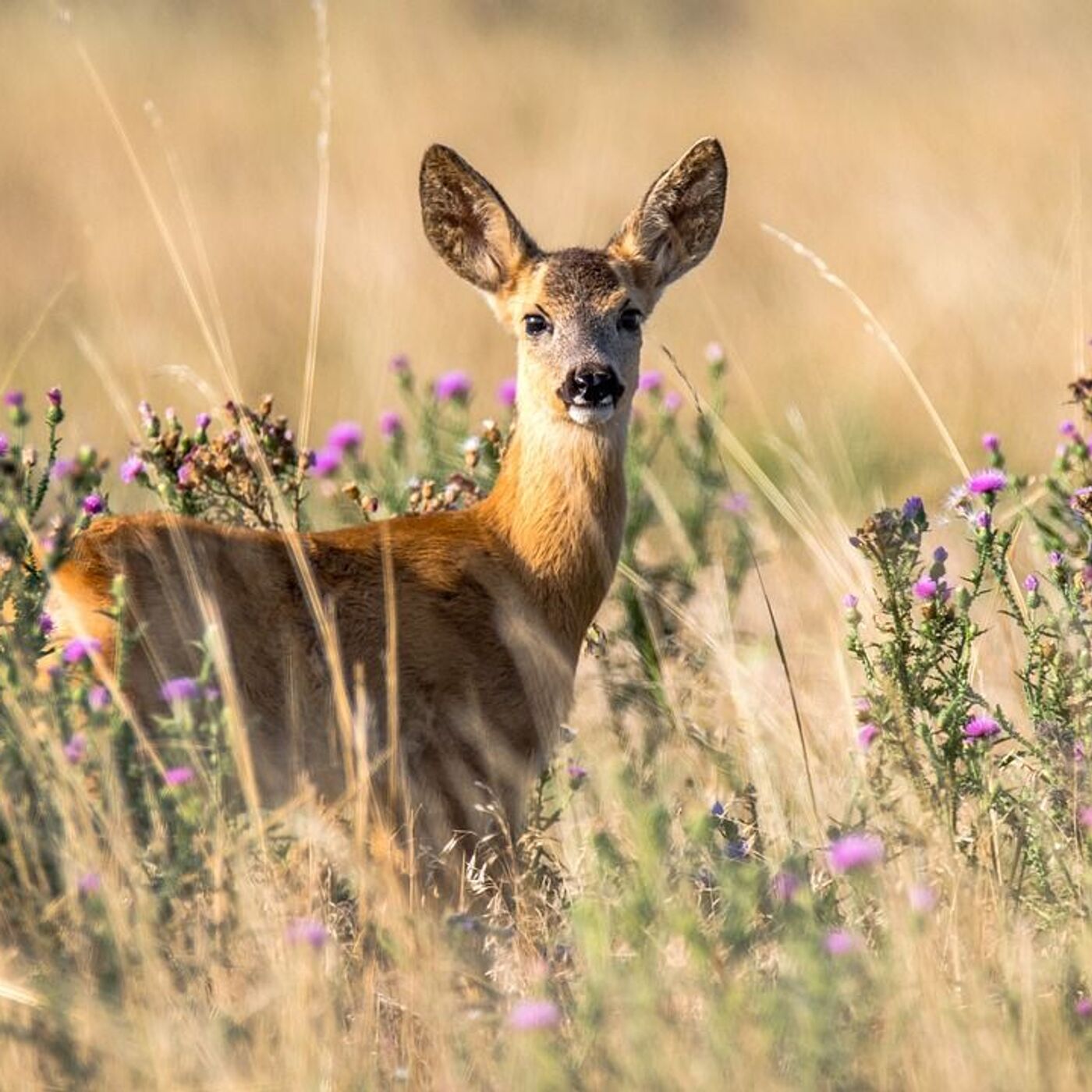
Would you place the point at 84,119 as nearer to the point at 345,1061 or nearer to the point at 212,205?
the point at 212,205

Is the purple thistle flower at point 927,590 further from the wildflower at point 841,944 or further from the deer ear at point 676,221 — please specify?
the deer ear at point 676,221

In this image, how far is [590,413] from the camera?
5.51m

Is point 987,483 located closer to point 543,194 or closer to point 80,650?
point 80,650

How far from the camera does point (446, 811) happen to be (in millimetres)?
5027

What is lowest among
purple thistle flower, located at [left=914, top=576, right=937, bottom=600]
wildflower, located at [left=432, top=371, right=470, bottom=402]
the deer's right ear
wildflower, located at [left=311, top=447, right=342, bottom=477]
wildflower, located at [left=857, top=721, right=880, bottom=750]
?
wildflower, located at [left=857, top=721, right=880, bottom=750]

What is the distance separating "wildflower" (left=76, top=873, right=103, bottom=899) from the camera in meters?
3.71

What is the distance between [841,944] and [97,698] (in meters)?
1.31

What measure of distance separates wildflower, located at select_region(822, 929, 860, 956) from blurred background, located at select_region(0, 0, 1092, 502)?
9.69 feet

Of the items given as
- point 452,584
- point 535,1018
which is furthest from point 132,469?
point 535,1018

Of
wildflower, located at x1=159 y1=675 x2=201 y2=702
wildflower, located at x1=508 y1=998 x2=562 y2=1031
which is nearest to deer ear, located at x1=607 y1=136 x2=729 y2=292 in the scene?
wildflower, located at x1=159 y1=675 x2=201 y2=702

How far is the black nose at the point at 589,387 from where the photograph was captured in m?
5.51

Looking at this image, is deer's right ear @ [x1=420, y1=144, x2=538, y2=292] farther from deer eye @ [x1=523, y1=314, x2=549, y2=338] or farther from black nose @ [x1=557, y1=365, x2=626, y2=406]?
black nose @ [x1=557, y1=365, x2=626, y2=406]

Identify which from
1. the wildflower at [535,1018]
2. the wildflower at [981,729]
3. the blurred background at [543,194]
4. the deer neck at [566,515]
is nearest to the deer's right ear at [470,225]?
the deer neck at [566,515]

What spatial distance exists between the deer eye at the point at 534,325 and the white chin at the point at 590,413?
0.39 metres
